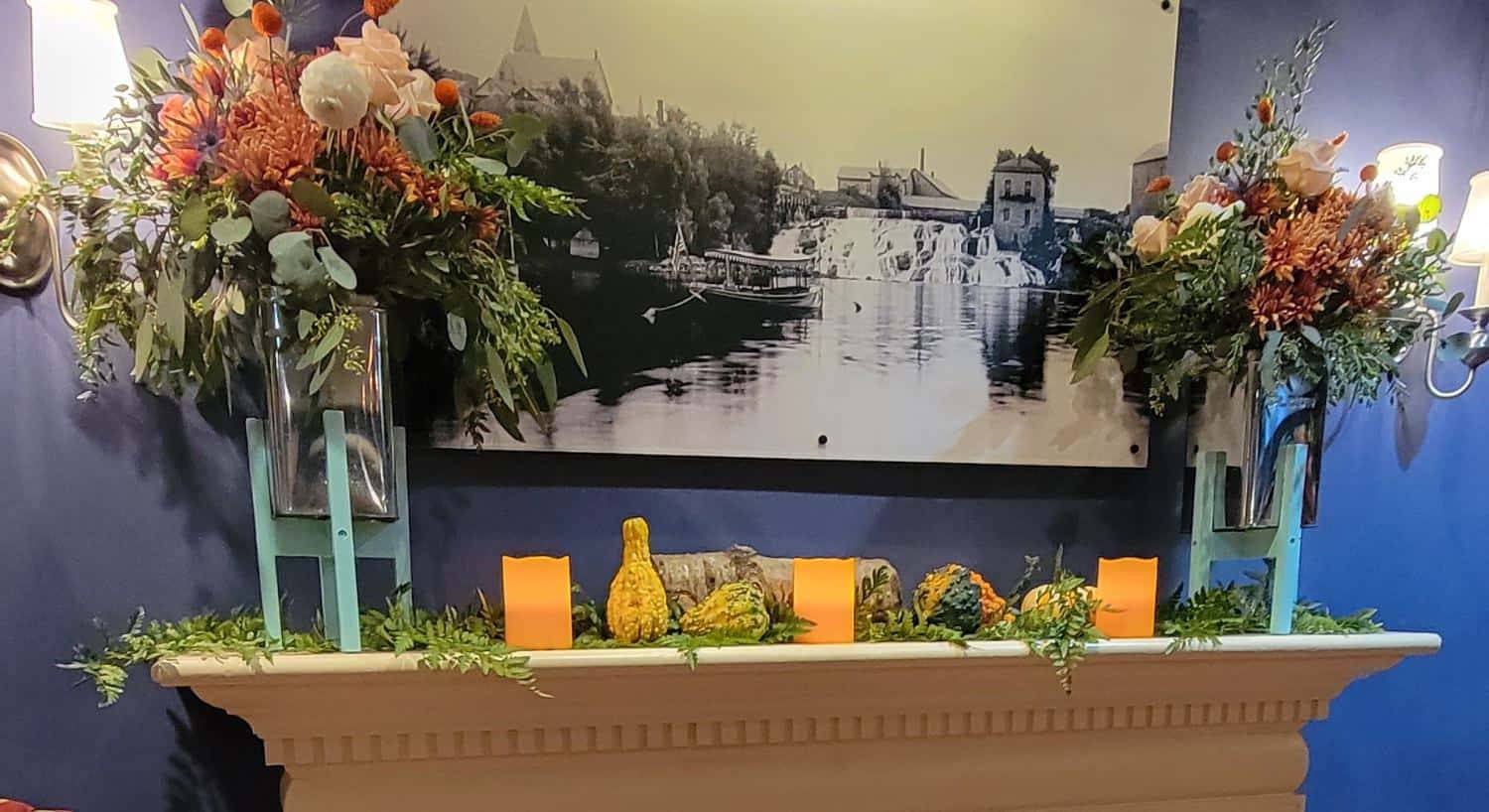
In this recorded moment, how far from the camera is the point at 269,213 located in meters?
0.92

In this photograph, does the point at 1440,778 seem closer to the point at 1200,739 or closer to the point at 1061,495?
the point at 1200,739

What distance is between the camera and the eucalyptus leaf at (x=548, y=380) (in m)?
1.16

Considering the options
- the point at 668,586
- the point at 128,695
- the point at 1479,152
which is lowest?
the point at 128,695

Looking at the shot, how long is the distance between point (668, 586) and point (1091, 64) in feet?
3.30

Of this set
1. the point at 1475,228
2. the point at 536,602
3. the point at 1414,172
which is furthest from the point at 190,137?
the point at 1475,228

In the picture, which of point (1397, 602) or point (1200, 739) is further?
point (1397, 602)

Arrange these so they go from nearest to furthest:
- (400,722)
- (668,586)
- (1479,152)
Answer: (400,722), (668,586), (1479,152)

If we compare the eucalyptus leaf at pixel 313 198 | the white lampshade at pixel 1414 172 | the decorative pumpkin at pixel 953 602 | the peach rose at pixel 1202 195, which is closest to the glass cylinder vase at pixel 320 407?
the eucalyptus leaf at pixel 313 198

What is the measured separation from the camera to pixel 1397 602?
1.52 meters

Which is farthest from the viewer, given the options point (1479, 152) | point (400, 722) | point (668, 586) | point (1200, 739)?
point (1479, 152)

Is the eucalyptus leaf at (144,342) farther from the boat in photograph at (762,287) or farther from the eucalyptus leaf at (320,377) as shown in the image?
the boat in photograph at (762,287)

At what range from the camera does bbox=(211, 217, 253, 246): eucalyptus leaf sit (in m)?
0.91

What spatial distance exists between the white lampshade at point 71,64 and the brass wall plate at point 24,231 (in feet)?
0.41

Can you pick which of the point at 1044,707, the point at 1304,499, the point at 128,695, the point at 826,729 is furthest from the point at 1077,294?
the point at 128,695
